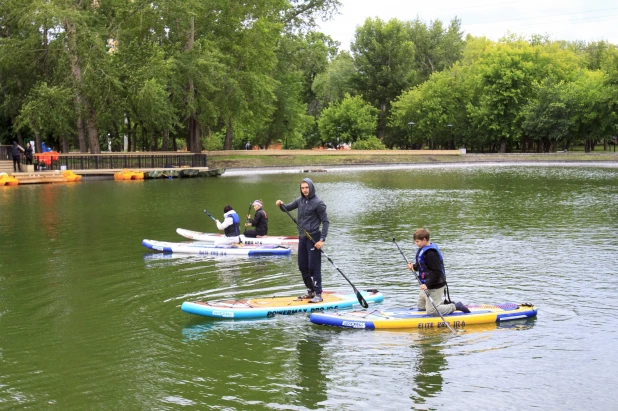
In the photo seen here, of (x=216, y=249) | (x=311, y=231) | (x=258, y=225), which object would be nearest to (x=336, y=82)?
(x=258, y=225)

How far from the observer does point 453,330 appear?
12.5m

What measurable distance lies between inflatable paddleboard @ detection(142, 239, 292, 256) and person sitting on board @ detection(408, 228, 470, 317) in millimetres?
8237

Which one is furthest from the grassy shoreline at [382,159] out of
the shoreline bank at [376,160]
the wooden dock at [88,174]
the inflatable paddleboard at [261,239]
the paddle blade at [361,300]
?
the paddle blade at [361,300]

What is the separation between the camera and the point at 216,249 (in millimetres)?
20828

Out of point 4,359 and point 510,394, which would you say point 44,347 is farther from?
point 510,394

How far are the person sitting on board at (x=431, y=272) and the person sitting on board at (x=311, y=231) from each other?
1892 millimetres

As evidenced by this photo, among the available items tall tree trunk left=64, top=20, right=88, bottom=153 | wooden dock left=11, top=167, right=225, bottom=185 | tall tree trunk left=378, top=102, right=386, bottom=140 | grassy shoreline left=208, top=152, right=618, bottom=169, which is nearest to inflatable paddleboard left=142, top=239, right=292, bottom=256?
wooden dock left=11, top=167, right=225, bottom=185

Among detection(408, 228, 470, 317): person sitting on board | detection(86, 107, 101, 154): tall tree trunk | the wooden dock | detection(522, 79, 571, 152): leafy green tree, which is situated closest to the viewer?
detection(408, 228, 470, 317): person sitting on board

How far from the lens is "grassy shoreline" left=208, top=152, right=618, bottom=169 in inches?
3012

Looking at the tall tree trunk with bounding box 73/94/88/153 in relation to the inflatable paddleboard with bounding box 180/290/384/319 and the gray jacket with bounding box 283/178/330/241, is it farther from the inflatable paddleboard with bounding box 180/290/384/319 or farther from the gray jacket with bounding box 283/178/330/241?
the gray jacket with bounding box 283/178/330/241

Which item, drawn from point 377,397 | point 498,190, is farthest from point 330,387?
point 498,190

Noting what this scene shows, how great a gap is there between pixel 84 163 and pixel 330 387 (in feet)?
167

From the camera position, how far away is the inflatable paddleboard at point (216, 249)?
20.7 metres

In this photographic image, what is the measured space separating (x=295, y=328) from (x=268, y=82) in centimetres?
6062
